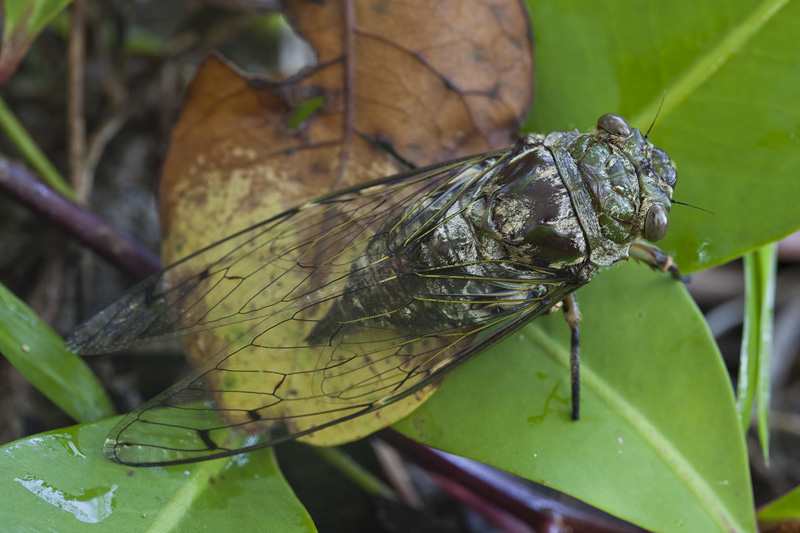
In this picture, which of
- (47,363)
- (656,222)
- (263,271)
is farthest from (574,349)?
(47,363)

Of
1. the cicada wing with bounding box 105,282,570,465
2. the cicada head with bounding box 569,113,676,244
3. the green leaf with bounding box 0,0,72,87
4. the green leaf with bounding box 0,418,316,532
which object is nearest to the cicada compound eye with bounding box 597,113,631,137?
the cicada head with bounding box 569,113,676,244

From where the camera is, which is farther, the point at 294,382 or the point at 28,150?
the point at 28,150

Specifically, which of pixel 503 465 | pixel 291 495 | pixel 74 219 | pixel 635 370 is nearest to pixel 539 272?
pixel 635 370

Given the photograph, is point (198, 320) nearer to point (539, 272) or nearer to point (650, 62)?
point (539, 272)

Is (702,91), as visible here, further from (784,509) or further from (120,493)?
(120,493)

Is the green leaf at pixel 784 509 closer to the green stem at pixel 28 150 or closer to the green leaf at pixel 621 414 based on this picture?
the green leaf at pixel 621 414

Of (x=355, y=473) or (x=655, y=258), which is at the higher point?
(x=655, y=258)

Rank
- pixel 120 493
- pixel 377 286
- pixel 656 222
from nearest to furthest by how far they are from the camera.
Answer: pixel 120 493
pixel 656 222
pixel 377 286
